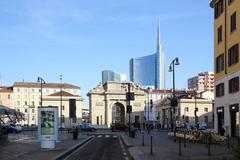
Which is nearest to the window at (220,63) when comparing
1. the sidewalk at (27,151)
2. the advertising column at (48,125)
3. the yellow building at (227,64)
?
the yellow building at (227,64)

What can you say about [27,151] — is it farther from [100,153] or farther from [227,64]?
[227,64]

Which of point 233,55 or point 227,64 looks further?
point 227,64

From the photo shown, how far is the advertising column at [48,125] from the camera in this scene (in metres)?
32.2

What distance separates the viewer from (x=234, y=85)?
5256cm

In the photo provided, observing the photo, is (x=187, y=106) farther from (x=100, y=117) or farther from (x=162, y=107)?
(x=100, y=117)

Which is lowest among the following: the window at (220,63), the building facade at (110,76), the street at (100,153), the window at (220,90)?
the street at (100,153)

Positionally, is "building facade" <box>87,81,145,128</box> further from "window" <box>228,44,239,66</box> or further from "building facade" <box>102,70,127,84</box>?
"window" <box>228,44,239,66</box>

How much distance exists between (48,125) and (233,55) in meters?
27.7

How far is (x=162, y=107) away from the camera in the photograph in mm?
161250

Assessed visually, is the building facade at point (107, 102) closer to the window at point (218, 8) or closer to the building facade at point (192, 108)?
the building facade at point (192, 108)

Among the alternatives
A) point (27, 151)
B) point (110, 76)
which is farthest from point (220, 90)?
point (110, 76)

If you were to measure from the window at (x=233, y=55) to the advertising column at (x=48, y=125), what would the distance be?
1018 inches

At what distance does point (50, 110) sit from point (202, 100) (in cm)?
12824

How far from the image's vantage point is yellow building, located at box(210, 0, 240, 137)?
52.0 meters
